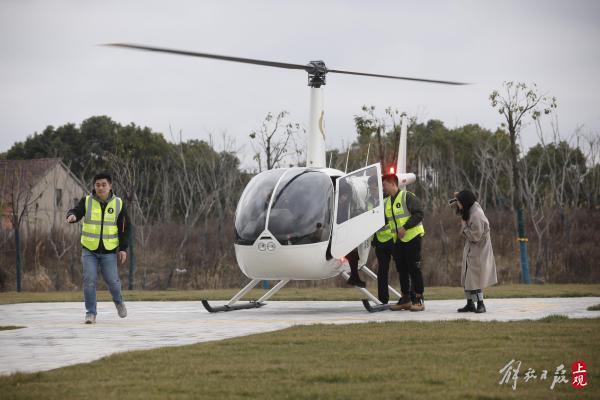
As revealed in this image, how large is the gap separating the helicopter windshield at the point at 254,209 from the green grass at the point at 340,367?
371cm

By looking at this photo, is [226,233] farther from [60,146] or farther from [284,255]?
[60,146]

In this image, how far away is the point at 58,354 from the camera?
30.2 feet

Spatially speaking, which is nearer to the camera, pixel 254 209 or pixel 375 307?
pixel 254 209

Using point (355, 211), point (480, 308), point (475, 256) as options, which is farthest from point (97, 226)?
point (480, 308)

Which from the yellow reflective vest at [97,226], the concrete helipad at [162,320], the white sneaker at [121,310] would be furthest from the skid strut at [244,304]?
the yellow reflective vest at [97,226]

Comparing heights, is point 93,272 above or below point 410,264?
below

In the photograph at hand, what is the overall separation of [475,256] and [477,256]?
0.09ft

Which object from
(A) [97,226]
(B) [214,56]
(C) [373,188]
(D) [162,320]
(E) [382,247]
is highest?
(B) [214,56]

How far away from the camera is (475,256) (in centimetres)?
1373

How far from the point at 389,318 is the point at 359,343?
3.73 metres

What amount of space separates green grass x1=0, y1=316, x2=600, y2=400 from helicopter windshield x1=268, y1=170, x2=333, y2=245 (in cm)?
348

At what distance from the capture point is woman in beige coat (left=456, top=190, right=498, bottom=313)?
1359cm

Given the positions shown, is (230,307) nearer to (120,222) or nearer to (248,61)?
(120,222)

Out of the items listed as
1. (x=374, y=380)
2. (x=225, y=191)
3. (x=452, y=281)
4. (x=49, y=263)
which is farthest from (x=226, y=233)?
(x=374, y=380)
